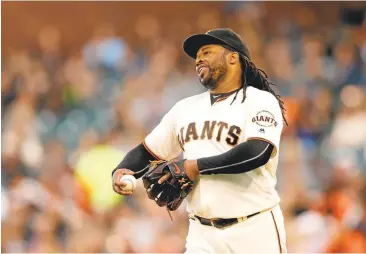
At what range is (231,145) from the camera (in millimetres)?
3723

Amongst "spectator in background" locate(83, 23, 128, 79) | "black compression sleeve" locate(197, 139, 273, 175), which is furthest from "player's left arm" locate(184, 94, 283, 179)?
"spectator in background" locate(83, 23, 128, 79)

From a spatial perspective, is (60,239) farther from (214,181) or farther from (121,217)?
(214,181)

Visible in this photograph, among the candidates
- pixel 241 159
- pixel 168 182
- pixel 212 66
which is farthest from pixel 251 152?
pixel 212 66

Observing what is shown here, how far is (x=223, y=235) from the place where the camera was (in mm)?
3721

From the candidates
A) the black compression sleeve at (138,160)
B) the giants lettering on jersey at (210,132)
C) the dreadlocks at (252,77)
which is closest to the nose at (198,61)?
the dreadlocks at (252,77)

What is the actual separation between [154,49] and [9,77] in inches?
71.8

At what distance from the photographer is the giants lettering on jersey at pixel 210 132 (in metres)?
3.72

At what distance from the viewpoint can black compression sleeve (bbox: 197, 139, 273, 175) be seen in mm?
3512

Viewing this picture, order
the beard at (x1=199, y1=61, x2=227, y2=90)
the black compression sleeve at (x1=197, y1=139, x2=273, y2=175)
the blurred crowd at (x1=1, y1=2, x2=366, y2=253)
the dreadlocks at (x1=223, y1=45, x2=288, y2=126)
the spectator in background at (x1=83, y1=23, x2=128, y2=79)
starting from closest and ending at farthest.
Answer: the black compression sleeve at (x1=197, y1=139, x2=273, y2=175)
the beard at (x1=199, y1=61, x2=227, y2=90)
the dreadlocks at (x1=223, y1=45, x2=288, y2=126)
the blurred crowd at (x1=1, y1=2, x2=366, y2=253)
the spectator in background at (x1=83, y1=23, x2=128, y2=79)

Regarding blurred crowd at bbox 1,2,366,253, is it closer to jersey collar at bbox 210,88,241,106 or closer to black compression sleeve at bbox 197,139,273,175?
jersey collar at bbox 210,88,241,106

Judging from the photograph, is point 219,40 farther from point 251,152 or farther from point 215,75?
point 251,152

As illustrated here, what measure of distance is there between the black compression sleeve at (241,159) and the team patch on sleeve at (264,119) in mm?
106

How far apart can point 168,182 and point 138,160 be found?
367 mm

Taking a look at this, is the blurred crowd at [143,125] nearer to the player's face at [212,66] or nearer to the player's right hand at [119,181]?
the player's right hand at [119,181]
